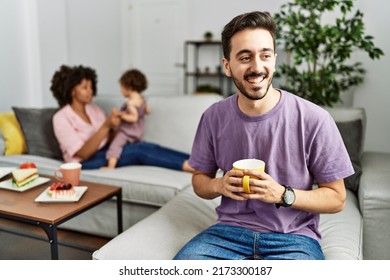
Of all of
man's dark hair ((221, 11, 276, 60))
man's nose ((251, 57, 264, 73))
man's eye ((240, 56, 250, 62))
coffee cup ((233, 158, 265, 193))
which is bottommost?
coffee cup ((233, 158, 265, 193))

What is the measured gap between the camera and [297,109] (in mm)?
1099

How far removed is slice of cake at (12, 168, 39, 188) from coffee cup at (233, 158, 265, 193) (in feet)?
3.24

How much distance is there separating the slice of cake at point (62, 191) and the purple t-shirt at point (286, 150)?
645 mm

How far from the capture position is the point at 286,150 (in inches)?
42.9

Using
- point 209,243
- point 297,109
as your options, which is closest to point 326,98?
point 297,109

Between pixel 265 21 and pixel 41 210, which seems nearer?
pixel 265 21

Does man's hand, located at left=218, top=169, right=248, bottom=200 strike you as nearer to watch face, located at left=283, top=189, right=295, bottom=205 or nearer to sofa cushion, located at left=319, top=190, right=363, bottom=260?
watch face, located at left=283, top=189, right=295, bottom=205

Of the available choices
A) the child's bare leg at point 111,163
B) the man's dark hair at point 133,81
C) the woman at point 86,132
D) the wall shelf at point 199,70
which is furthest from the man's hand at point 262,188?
the wall shelf at point 199,70

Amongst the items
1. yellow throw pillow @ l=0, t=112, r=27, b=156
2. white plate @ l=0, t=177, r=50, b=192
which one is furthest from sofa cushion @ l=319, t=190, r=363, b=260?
yellow throw pillow @ l=0, t=112, r=27, b=156

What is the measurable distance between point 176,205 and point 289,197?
638 mm

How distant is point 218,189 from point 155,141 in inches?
51.9

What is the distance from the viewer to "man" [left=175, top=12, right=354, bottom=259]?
3.31 feet
